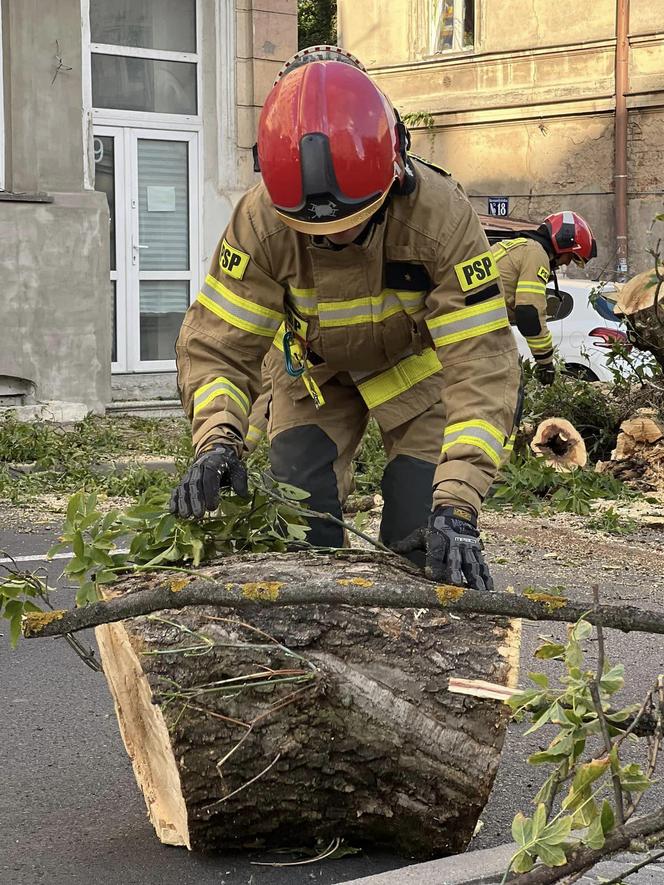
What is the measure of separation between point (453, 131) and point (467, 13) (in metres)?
→ 2.02

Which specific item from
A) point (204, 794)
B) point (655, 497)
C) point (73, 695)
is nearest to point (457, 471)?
point (204, 794)

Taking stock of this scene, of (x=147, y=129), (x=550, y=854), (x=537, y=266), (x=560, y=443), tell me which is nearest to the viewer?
(x=550, y=854)

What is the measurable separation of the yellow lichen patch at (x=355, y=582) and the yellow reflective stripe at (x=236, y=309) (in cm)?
105

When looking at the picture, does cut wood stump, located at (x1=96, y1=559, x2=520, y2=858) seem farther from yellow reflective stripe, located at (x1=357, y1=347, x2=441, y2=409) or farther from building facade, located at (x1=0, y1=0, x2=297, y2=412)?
building facade, located at (x1=0, y1=0, x2=297, y2=412)

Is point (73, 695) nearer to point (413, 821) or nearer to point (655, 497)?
point (413, 821)

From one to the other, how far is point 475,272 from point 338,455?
81 cm

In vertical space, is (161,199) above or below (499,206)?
below

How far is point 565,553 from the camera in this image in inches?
272

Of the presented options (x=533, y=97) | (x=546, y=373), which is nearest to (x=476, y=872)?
(x=546, y=373)

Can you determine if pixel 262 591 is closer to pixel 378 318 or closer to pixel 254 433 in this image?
pixel 378 318

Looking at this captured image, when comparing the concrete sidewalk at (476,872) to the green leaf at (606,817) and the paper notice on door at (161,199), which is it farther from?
the paper notice on door at (161,199)

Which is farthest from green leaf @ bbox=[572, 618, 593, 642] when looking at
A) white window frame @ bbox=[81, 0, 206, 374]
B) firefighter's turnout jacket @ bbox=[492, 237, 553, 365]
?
white window frame @ bbox=[81, 0, 206, 374]

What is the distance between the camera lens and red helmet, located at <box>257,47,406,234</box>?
330 centimetres

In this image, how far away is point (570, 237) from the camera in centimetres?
912
